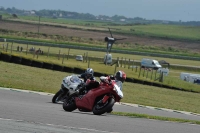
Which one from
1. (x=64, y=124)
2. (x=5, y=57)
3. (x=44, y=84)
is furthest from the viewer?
(x=5, y=57)

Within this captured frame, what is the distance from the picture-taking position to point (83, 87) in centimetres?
1338

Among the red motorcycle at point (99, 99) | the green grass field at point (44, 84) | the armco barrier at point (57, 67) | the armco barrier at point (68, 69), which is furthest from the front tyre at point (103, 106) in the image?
the armco barrier at point (68, 69)

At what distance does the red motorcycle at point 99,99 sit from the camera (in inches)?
492

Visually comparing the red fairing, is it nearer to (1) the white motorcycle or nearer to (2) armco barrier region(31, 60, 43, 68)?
(1) the white motorcycle

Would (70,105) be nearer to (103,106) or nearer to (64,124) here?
(103,106)

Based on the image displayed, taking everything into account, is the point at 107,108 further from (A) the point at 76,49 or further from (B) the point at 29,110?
(A) the point at 76,49

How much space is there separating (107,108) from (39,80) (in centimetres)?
1271

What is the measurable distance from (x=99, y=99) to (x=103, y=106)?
12.1 inches

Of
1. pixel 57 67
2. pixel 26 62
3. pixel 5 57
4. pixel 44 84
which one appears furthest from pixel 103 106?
pixel 57 67

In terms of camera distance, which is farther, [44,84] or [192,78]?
[192,78]

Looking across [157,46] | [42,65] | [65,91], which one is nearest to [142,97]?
[42,65]

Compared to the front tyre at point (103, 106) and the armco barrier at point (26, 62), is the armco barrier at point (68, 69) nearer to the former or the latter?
the armco barrier at point (26, 62)

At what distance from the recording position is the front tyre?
→ 40.8 ft

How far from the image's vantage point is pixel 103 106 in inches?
496
